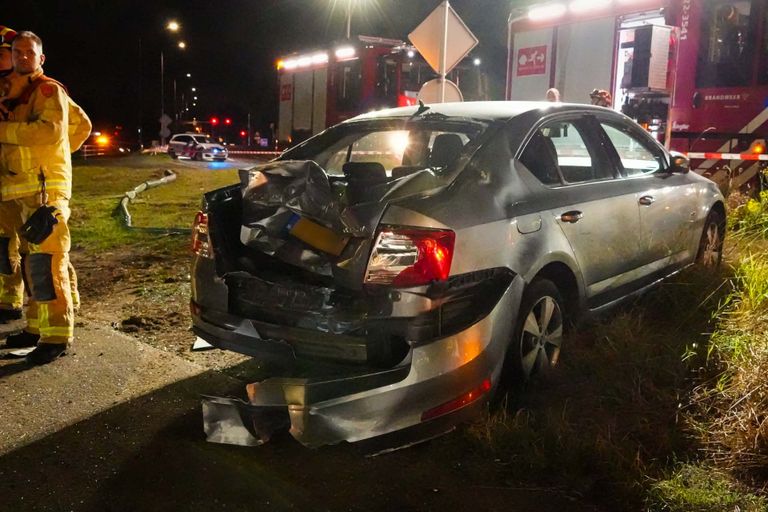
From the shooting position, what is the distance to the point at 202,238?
12.3 ft

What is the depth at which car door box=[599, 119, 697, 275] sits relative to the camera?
4609 millimetres

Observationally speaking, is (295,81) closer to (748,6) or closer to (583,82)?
(583,82)

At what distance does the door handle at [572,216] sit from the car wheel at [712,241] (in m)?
1.87

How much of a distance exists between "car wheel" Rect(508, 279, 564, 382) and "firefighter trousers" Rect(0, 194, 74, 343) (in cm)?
278

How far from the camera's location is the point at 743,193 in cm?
922

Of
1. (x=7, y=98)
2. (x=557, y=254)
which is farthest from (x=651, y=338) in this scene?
(x=7, y=98)

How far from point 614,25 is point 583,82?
96 cm

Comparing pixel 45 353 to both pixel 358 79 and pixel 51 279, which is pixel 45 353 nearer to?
pixel 51 279

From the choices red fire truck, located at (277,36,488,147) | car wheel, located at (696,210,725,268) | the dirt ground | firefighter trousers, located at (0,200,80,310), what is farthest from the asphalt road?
red fire truck, located at (277,36,488,147)

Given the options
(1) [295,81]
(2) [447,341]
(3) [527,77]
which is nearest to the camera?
(2) [447,341]

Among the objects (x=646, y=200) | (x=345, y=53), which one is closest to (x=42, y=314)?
(x=646, y=200)

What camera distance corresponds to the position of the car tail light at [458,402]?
300 centimetres

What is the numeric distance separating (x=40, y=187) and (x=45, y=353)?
102 cm

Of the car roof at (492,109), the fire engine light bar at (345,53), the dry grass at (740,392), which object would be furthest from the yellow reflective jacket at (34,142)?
the fire engine light bar at (345,53)
